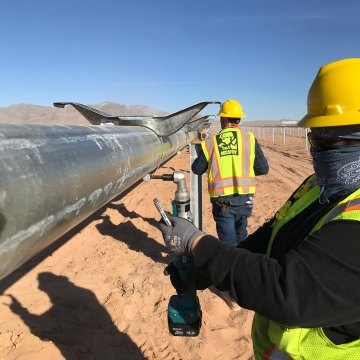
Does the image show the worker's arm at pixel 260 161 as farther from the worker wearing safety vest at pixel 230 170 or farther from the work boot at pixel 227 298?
the work boot at pixel 227 298

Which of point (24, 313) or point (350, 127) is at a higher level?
point (350, 127)

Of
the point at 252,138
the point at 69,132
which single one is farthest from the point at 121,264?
the point at 69,132

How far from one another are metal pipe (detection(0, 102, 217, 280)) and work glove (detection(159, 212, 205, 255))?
461 millimetres

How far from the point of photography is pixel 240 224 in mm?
4707

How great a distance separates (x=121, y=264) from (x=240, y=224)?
65.9 inches

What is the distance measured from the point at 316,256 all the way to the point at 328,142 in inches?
19.4

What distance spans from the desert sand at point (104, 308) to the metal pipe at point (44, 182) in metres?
1.76

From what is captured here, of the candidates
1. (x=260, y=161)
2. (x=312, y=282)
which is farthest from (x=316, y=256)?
(x=260, y=161)

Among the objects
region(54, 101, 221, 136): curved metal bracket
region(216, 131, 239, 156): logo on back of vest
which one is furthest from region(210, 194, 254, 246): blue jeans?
region(54, 101, 221, 136): curved metal bracket

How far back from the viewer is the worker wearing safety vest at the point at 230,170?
4.42 metres

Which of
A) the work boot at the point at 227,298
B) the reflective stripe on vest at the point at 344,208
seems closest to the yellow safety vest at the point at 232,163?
the work boot at the point at 227,298

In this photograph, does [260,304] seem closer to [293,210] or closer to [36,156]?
[293,210]

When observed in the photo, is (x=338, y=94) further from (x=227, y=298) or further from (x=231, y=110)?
(x=231, y=110)

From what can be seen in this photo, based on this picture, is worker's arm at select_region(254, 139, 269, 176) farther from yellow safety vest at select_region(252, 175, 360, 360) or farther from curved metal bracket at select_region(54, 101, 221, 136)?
yellow safety vest at select_region(252, 175, 360, 360)
